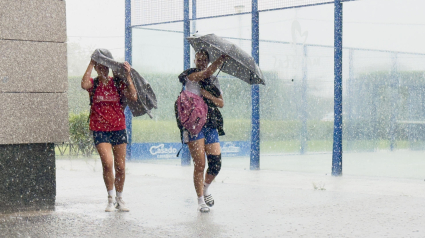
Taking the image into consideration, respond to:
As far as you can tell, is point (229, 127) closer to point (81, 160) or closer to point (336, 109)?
point (336, 109)

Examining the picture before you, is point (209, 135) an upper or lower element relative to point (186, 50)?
lower

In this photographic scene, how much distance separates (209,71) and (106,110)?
116cm

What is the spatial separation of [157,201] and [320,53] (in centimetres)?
505

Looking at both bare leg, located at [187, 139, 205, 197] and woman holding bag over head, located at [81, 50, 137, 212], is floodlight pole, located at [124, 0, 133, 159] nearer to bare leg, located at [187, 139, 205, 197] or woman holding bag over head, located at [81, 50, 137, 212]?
woman holding bag over head, located at [81, 50, 137, 212]

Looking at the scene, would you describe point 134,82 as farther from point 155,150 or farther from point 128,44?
point 128,44

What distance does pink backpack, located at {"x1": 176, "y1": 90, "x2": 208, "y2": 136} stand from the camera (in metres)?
7.22

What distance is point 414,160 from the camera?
11.0 m

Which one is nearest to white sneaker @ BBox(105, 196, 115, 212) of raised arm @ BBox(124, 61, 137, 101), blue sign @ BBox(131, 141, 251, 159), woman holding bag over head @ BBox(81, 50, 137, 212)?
woman holding bag over head @ BBox(81, 50, 137, 212)

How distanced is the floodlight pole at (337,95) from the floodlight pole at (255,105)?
1637mm

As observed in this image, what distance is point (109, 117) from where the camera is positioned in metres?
7.21

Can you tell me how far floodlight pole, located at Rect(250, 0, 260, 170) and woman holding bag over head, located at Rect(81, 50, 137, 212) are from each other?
5.60m

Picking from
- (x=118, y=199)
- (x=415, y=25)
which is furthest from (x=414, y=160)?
(x=118, y=199)

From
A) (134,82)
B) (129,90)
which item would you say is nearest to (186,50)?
(134,82)

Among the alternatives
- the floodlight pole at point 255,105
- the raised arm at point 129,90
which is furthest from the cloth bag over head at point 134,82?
the floodlight pole at point 255,105
